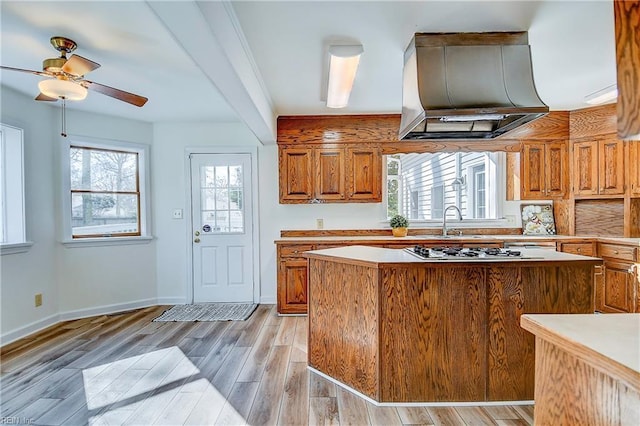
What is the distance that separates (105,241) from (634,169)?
6.17m

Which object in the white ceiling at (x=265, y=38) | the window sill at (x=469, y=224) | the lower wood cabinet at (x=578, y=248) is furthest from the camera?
the window sill at (x=469, y=224)

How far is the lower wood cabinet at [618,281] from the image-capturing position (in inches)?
138

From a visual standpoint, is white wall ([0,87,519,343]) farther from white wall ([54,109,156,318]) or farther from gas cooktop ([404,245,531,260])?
gas cooktop ([404,245,531,260])

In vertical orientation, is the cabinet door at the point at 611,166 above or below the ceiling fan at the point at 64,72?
below

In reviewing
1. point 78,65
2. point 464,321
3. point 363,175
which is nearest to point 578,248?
point 363,175

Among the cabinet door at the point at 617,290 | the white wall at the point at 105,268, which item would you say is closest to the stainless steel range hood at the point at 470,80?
the cabinet door at the point at 617,290

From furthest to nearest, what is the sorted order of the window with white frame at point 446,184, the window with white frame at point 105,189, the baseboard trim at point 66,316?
the window with white frame at point 446,184 < the window with white frame at point 105,189 < the baseboard trim at point 66,316

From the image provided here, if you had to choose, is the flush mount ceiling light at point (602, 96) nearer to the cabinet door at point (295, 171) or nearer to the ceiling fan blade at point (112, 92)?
the cabinet door at point (295, 171)

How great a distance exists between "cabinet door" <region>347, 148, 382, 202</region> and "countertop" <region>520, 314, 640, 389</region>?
10.5ft

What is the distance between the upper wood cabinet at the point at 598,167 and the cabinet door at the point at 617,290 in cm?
86

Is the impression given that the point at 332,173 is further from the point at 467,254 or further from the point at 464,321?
the point at 464,321

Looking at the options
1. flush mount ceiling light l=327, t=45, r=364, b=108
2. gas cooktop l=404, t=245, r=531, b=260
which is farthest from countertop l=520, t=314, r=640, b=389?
flush mount ceiling light l=327, t=45, r=364, b=108

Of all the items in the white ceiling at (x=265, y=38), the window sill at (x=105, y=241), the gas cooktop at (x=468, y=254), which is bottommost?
the window sill at (x=105, y=241)

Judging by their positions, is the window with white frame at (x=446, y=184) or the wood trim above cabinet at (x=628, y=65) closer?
the wood trim above cabinet at (x=628, y=65)
